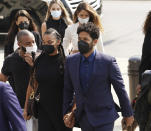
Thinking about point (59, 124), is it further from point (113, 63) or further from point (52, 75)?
point (113, 63)

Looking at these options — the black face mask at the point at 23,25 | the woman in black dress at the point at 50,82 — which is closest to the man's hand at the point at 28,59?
the woman in black dress at the point at 50,82

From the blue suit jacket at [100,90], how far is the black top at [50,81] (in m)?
0.28

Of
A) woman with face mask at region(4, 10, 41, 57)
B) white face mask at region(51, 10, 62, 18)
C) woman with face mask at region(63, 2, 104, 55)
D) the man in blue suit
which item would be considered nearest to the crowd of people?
the man in blue suit

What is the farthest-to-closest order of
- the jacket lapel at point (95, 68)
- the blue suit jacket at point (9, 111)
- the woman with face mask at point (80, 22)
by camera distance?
the woman with face mask at point (80, 22), the jacket lapel at point (95, 68), the blue suit jacket at point (9, 111)

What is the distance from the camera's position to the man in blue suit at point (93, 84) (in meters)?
5.76

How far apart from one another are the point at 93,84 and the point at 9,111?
1.30 metres

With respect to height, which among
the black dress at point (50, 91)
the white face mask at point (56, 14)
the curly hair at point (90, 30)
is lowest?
the black dress at point (50, 91)

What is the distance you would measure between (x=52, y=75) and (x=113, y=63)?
29.1 inches

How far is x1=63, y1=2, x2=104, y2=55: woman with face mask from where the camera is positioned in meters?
7.81

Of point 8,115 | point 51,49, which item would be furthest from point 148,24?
point 8,115

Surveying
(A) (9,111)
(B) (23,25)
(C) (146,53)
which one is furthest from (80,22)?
(A) (9,111)

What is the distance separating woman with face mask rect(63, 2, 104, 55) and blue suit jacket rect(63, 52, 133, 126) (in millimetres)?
1959

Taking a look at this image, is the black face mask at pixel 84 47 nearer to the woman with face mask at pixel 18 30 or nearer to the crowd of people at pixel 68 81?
the crowd of people at pixel 68 81

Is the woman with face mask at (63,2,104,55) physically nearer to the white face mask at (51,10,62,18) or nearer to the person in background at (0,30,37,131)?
the white face mask at (51,10,62,18)
